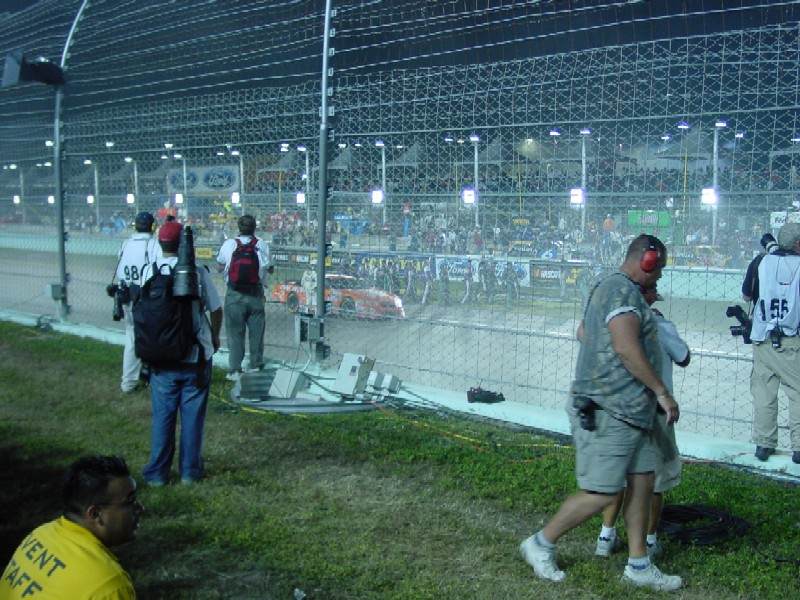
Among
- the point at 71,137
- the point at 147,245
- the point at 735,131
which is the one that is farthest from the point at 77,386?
the point at 735,131

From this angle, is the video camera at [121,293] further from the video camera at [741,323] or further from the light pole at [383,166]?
the video camera at [741,323]

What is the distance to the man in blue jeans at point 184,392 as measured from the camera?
5086mm

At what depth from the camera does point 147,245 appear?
705cm

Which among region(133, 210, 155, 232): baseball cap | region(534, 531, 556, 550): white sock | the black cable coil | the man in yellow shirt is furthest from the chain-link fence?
the man in yellow shirt

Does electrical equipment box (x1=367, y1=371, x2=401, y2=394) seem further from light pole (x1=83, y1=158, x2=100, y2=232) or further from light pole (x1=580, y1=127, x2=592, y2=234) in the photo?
light pole (x1=83, y1=158, x2=100, y2=232)

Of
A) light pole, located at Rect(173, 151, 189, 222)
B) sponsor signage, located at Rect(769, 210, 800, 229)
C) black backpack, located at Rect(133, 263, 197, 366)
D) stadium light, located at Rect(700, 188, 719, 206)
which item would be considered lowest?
black backpack, located at Rect(133, 263, 197, 366)

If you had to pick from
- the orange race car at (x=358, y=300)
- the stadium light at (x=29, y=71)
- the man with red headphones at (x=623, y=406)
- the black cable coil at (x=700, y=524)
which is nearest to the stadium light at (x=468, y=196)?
the orange race car at (x=358, y=300)

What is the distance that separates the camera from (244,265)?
7.93 meters

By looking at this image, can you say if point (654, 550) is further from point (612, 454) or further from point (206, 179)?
point (206, 179)

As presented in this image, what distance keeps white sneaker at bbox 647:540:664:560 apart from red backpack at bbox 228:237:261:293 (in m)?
4.87

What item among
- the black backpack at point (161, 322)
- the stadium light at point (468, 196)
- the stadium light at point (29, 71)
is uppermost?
the stadium light at point (29, 71)

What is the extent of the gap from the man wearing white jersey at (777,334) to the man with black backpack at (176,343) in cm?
358

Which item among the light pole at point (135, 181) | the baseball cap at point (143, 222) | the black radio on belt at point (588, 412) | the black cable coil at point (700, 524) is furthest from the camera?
the light pole at point (135, 181)

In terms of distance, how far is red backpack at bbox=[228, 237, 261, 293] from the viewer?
7926 mm
